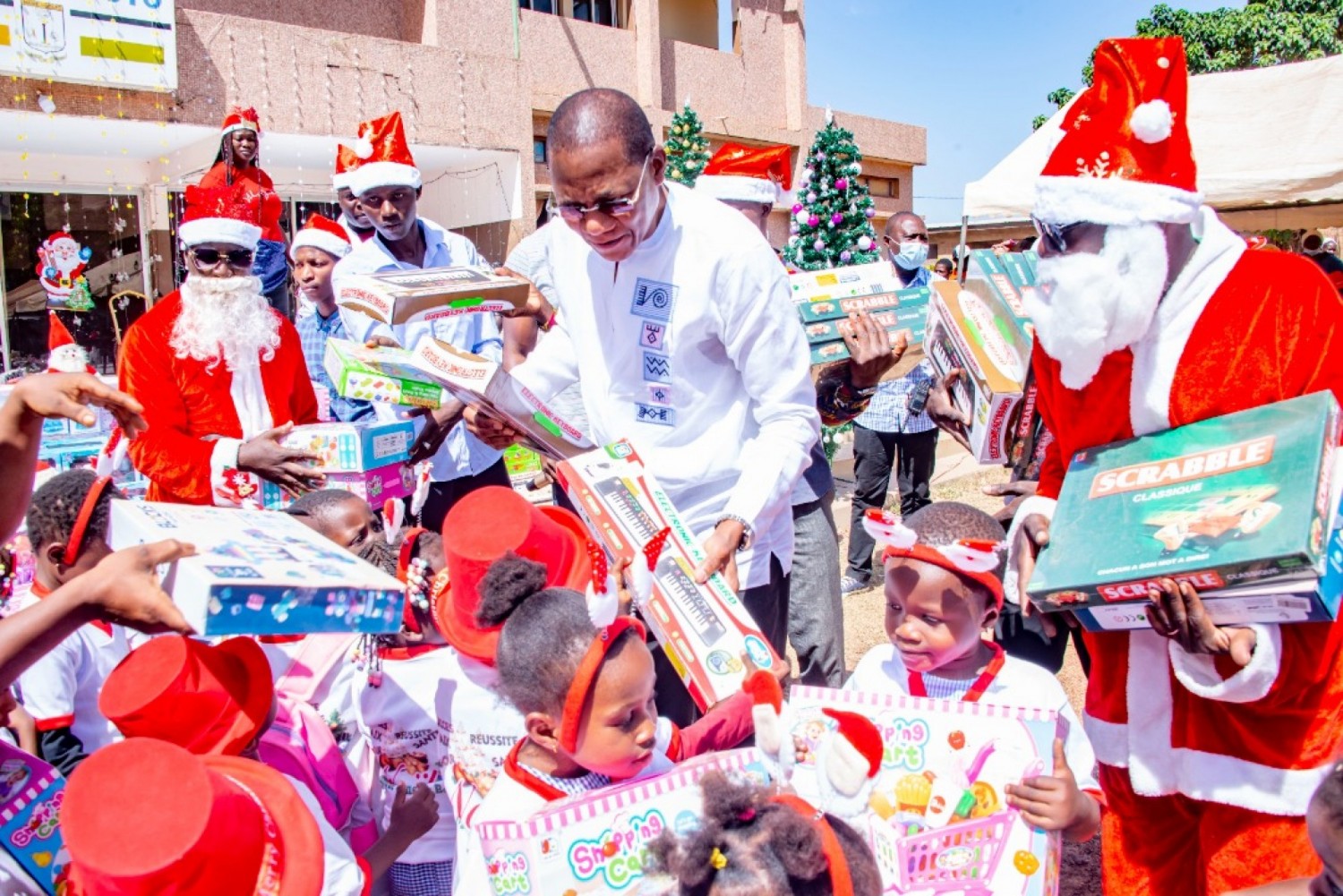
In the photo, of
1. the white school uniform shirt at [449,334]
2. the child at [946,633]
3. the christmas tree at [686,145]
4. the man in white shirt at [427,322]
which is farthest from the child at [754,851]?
the christmas tree at [686,145]

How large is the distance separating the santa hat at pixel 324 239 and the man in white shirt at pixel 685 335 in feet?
10.8

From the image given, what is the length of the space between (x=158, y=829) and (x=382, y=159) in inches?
156

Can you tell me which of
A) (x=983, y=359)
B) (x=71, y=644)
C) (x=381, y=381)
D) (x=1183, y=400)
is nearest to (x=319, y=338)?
(x=381, y=381)

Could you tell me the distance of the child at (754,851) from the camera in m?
1.64

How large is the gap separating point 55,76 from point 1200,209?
38.7 ft

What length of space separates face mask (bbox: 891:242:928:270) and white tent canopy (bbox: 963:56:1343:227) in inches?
130

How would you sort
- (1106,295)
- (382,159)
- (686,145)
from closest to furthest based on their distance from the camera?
1. (1106,295)
2. (382,159)
3. (686,145)

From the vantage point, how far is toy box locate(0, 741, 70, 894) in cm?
202

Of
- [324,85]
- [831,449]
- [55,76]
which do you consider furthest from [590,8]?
[831,449]

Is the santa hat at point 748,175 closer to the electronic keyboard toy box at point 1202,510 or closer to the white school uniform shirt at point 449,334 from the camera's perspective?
the white school uniform shirt at point 449,334

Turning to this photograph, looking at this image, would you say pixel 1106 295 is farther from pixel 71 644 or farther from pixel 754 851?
pixel 71 644

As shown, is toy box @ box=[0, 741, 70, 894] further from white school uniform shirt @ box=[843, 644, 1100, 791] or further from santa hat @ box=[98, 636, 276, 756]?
white school uniform shirt @ box=[843, 644, 1100, 791]

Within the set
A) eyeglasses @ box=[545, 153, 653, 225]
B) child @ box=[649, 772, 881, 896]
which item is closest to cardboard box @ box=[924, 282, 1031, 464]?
eyeglasses @ box=[545, 153, 653, 225]

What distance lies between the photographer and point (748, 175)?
17.5 feet
